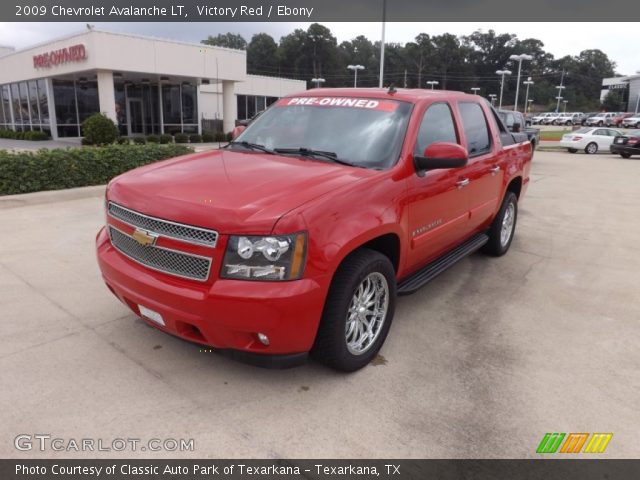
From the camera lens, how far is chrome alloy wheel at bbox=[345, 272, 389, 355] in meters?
3.32

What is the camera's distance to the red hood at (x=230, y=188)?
277 centimetres

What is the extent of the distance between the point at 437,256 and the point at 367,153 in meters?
1.42

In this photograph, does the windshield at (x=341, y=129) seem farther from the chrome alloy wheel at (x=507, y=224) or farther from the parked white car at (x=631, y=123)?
the parked white car at (x=631, y=123)

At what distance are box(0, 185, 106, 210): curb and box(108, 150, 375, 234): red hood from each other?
5.54 metres

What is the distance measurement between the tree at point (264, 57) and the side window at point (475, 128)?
10799 centimetres

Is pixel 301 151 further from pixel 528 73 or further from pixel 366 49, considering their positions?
pixel 528 73

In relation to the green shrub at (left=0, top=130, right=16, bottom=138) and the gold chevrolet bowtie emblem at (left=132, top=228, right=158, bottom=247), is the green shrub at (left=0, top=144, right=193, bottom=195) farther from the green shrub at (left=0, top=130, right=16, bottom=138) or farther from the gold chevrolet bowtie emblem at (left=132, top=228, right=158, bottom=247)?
the green shrub at (left=0, top=130, right=16, bottom=138)

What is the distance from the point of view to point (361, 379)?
336 centimetres

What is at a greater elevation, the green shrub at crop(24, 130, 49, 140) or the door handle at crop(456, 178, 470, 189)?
the door handle at crop(456, 178, 470, 189)

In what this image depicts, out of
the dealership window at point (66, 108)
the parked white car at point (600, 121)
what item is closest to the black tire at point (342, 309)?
the dealership window at point (66, 108)

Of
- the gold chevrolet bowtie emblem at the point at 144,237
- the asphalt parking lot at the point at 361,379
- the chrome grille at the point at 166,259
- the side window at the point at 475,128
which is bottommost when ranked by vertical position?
the asphalt parking lot at the point at 361,379

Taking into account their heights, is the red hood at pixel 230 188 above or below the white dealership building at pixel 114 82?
below

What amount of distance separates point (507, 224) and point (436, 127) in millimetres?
2662

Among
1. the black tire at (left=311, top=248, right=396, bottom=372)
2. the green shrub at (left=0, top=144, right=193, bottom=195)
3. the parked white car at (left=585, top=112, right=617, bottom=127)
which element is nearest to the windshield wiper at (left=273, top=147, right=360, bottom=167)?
the black tire at (left=311, top=248, right=396, bottom=372)
